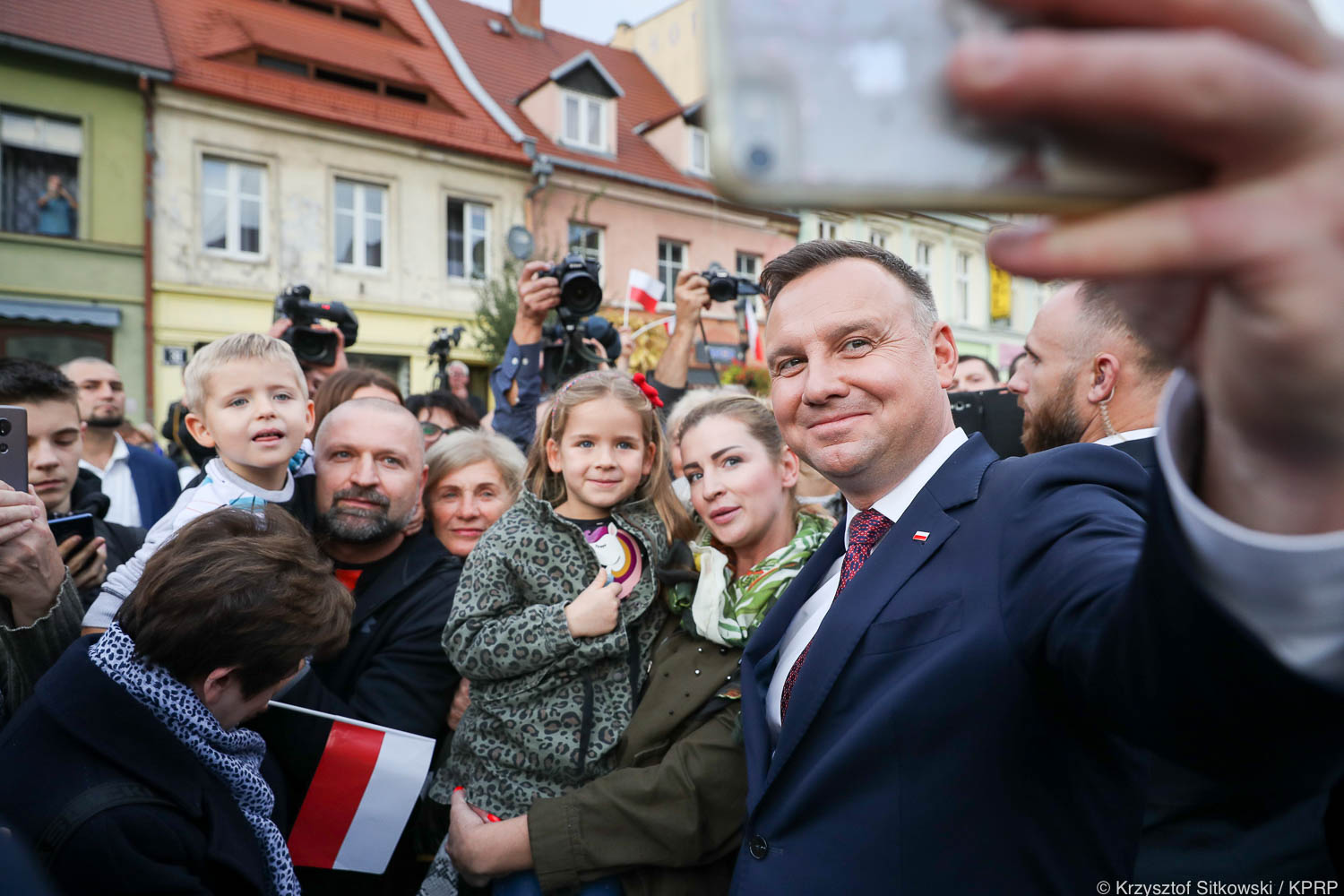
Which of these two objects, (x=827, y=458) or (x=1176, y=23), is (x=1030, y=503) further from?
(x=1176, y=23)

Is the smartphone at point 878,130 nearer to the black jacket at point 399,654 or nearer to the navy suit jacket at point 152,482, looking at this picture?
the black jacket at point 399,654

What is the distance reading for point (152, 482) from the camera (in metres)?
4.69

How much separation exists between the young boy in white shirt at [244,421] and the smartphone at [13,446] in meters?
0.47

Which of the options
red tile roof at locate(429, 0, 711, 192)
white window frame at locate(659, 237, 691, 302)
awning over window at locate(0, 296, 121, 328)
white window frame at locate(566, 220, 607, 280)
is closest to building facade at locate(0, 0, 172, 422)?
awning over window at locate(0, 296, 121, 328)

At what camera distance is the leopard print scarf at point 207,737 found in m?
1.66

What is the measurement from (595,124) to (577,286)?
51.8ft

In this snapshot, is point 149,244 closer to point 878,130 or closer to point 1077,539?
point 1077,539

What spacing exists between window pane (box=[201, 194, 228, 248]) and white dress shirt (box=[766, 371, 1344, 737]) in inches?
600

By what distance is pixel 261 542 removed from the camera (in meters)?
1.93

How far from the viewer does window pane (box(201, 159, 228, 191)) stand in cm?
1320

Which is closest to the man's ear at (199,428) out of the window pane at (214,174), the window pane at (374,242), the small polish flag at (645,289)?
the small polish flag at (645,289)

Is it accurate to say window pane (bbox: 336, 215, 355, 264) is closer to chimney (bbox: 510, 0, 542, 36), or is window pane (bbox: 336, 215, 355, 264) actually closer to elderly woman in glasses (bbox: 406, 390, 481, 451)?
chimney (bbox: 510, 0, 542, 36)

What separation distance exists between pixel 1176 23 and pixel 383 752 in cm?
227

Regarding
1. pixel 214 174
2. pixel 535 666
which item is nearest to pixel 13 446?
pixel 535 666
